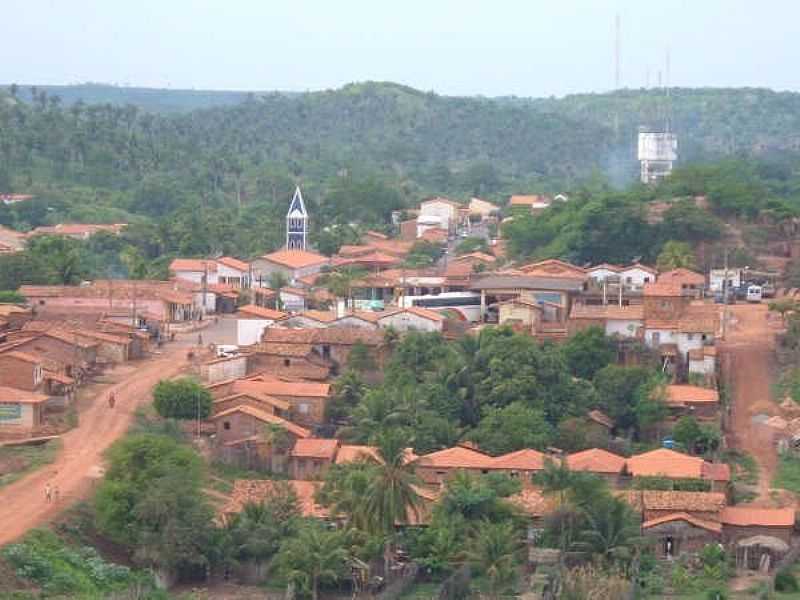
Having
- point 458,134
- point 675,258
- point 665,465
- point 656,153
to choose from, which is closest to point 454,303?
point 675,258

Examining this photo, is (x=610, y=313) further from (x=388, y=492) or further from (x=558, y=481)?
(x=388, y=492)

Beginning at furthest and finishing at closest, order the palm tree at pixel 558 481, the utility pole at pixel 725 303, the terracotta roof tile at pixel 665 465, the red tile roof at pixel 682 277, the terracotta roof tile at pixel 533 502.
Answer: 1. the red tile roof at pixel 682 277
2. the utility pole at pixel 725 303
3. the terracotta roof tile at pixel 665 465
4. the terracotta roof tile at pixel 533 502
5. the palm tree at pixel 558 481

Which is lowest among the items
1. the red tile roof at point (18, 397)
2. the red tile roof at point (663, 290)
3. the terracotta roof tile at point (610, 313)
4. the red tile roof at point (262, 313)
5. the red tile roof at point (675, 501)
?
the red tile roof at point (675, 501)

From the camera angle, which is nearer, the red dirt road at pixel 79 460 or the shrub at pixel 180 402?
the red dirt road at pixel 79 460

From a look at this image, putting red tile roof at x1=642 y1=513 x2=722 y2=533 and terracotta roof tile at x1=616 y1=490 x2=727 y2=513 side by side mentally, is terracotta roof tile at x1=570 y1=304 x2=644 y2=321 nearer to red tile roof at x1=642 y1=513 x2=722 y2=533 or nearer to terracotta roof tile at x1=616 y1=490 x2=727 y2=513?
terracotta roof tile at x1=616 y1=490 x2=727 y2=513

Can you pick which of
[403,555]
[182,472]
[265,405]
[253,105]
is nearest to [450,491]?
[403,555]

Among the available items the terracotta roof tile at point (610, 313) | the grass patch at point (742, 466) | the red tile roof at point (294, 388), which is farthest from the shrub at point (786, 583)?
the terracotta roof tile at point (610, 313)

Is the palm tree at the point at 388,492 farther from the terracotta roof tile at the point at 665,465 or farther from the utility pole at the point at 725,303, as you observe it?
the utility pole at the point at 725,303
